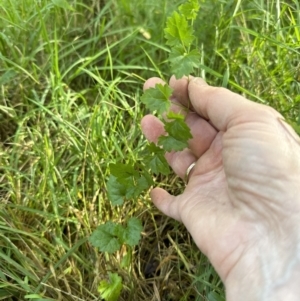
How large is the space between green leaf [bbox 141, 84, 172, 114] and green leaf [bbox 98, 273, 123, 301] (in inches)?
18.6

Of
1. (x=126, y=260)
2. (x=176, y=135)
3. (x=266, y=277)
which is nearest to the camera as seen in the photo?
(x=266, y=277)

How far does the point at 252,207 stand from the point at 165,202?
0.31 meters

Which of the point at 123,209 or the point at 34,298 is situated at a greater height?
the point at 123,209

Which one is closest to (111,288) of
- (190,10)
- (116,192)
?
(116,192)

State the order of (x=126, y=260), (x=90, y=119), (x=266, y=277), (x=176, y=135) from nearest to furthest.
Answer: (x=266, y=277), (x=176, y=135), (x=126, y=260), (x=90, y=119)

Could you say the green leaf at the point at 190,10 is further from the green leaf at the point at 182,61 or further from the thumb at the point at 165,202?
the thumb at the point at 165,202

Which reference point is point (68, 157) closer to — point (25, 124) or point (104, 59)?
point (25, 124)

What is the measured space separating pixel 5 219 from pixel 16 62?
571 mm

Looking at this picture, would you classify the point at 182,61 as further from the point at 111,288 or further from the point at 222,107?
the point at 111,288

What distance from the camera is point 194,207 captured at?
1455 mm

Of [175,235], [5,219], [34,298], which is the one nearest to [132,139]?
[175,235]

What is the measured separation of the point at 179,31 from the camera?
1.35 metres

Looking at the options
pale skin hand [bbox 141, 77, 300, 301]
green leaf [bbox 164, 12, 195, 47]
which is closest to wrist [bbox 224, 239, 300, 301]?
pale skin hand [bbox 141, 77, 300, 301]

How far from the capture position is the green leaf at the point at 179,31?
1.33 metres
